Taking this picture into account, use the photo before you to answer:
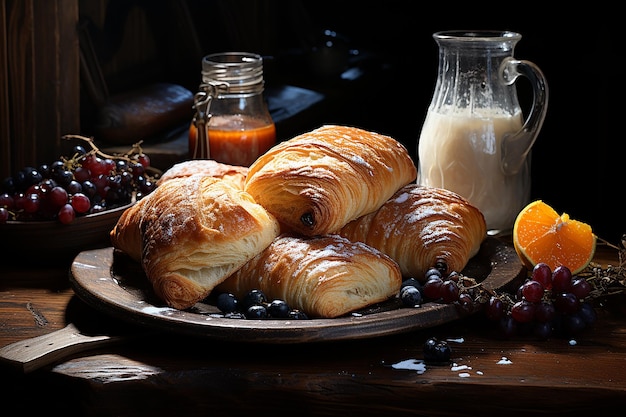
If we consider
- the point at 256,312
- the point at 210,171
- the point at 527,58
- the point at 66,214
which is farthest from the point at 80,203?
the point at 527,58

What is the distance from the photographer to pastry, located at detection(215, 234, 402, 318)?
1135 mm

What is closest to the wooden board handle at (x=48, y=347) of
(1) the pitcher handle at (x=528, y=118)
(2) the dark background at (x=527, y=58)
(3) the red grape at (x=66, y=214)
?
(3) the red grape at (x=66, y=214)

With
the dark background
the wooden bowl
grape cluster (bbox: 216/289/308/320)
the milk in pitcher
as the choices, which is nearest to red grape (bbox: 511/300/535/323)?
grape cluster (bbox: 216/289/308/320)

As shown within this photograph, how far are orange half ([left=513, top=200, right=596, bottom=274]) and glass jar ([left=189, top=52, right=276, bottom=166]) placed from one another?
546mm

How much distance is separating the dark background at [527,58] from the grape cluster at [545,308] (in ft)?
4.78

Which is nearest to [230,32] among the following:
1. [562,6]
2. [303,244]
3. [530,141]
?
[562,6]

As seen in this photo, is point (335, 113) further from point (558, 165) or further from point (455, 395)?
point (455, 395)

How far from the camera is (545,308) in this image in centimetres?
116

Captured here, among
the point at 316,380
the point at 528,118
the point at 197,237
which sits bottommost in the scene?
the point at 316,380

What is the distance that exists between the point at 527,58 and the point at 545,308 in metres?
1.85

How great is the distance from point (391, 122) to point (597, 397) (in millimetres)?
2328

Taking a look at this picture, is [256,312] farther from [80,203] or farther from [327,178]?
[80,203]

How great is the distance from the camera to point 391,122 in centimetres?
330

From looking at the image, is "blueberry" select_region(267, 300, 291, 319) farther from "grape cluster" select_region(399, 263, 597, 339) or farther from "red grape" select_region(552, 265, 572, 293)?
"red grape" select_region(552, 265, 572, 293)
